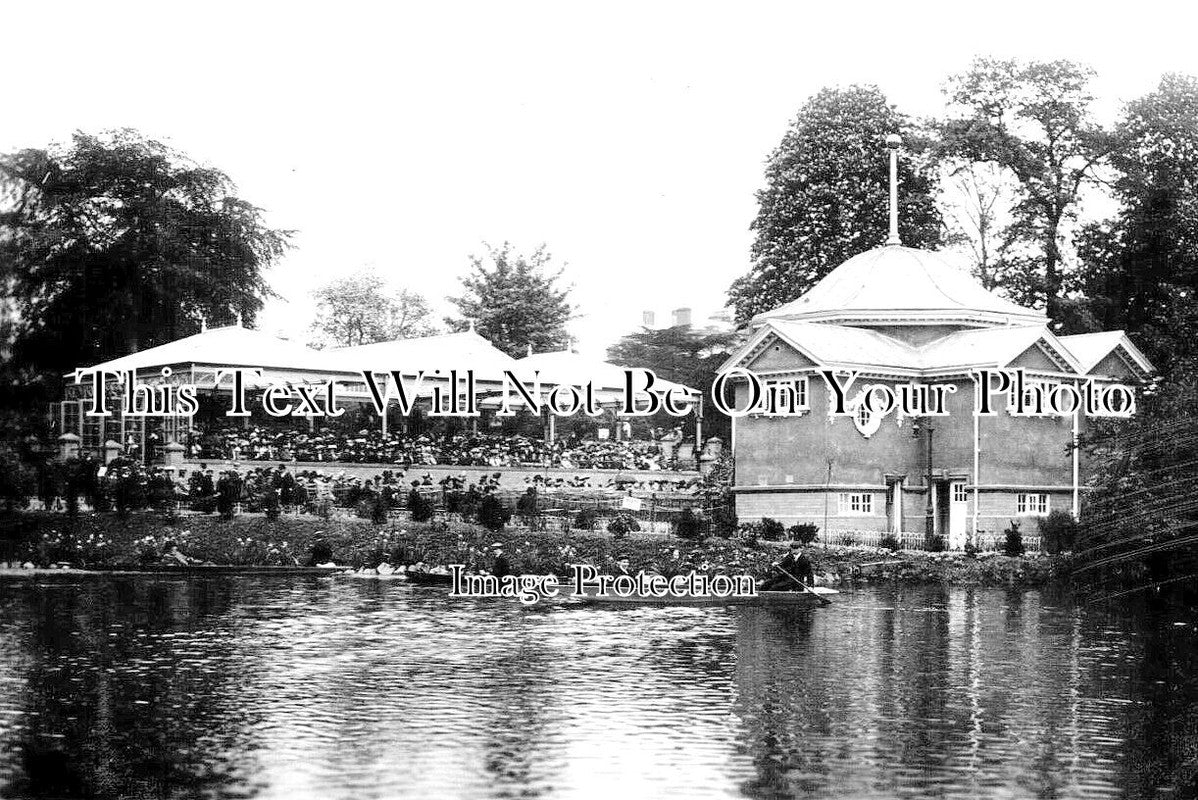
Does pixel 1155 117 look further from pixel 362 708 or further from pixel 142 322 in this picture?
pixel 362 708

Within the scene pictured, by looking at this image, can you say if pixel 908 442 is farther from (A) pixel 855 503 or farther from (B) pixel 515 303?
(B) pixel 515 303

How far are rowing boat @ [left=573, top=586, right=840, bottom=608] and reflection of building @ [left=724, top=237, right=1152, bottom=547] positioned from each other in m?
11.3

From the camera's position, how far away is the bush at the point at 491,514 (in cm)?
3828

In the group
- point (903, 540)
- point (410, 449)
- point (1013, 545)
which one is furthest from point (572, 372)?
point (1013, 545)

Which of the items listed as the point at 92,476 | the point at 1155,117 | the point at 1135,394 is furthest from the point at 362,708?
the point at 1155,117

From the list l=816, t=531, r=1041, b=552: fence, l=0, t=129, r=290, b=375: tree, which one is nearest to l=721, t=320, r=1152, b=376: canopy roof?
l=816, t=531, r=1041, b=552: fence

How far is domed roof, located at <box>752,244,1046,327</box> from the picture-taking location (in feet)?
158

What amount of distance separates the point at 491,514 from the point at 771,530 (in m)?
8.11

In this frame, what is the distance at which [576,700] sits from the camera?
1970 centimetres

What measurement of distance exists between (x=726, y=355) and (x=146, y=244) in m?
25.0

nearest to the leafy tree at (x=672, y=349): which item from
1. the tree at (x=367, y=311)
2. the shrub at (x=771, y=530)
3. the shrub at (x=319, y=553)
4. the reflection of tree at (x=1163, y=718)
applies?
the tree at (x=367, y=311)

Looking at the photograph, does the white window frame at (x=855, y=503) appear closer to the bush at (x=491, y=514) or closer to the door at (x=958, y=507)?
the door at (x=958, y=507)

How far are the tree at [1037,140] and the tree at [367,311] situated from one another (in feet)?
Result: 66.1

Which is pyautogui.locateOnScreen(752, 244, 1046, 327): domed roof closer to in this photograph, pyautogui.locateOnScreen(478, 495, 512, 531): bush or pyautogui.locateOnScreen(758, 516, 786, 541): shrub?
pyautogui.locateOnScreen(758, 516, 786, 541): shrub
